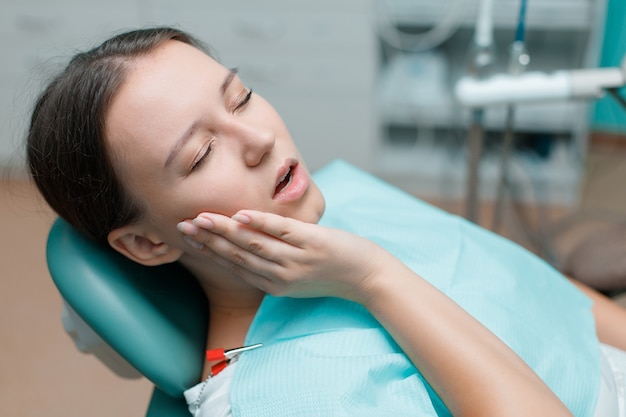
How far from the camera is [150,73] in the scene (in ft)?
3.14

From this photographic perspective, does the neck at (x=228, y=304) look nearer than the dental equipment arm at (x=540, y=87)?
Yes

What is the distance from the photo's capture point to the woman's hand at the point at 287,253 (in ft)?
2.99

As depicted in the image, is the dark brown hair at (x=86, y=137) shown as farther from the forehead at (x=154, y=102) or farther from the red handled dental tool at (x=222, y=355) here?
the red handled dental tool at (x=222, y=355)

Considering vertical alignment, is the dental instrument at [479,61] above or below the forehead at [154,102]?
below

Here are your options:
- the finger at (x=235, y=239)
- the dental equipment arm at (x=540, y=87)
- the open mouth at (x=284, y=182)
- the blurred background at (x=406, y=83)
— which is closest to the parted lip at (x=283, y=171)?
the open mouth at (x=284, y=182)

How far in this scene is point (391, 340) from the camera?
1034mm

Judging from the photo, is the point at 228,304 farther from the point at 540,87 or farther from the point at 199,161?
the point at 540,87

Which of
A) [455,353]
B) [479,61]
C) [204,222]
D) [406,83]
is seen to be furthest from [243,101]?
[406,83]

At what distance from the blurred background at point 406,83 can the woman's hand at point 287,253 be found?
1459 mm

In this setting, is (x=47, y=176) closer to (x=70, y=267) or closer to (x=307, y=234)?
(x=70, y=267)

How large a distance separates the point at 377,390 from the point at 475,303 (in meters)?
Result: 0.23

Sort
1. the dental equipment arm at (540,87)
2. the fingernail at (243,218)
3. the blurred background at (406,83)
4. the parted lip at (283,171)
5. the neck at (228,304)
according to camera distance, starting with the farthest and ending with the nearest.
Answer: the blurred background at (406,83)
the dental equipment arm at (540,87)
the neck at (228,304)
the parted lip at (283,171)
the fingernail at (243,218)

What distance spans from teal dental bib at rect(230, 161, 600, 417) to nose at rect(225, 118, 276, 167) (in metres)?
0.26

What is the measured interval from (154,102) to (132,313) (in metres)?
0.32
